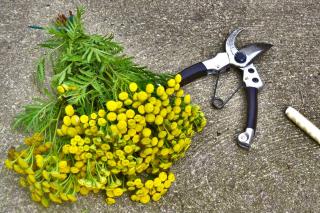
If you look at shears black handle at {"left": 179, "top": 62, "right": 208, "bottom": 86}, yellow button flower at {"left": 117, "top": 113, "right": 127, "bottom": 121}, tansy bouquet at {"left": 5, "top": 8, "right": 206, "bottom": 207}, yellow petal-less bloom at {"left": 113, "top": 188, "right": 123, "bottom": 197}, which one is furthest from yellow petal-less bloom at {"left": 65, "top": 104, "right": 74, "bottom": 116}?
shears black handle at {"left": 179, "top": 62, "right": 208, "bottom": 86}

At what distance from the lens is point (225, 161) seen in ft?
4.64

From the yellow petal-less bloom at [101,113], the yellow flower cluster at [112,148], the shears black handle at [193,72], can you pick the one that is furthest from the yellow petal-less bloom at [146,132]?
the shears black handle at [193,72]

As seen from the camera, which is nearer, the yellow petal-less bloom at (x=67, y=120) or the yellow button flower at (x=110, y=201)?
the yellow petal-less bloom at (x=67, y=120)

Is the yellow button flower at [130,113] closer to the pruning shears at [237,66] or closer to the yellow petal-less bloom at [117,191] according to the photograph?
the yellow petal-less bloom at [117,191]

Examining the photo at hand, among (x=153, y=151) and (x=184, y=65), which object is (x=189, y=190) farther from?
(x=184, y=65)

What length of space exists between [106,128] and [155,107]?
0.42 feet

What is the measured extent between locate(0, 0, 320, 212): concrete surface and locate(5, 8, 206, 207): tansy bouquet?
8cm

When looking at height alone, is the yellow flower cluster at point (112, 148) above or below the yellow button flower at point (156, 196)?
above

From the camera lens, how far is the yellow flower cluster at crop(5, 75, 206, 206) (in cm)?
118

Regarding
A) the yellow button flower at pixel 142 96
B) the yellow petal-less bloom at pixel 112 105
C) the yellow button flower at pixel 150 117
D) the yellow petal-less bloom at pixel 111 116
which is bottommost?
the yellow button flower at pixel 150 117

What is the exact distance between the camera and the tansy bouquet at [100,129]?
1183 mm

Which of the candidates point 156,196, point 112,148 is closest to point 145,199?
point 156,196

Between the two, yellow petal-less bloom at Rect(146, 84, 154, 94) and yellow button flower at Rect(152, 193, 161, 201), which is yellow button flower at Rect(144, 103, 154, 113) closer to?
yellow petal-less bloom at Rect(146, 84, 154, 94)

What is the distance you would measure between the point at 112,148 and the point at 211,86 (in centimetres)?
45
